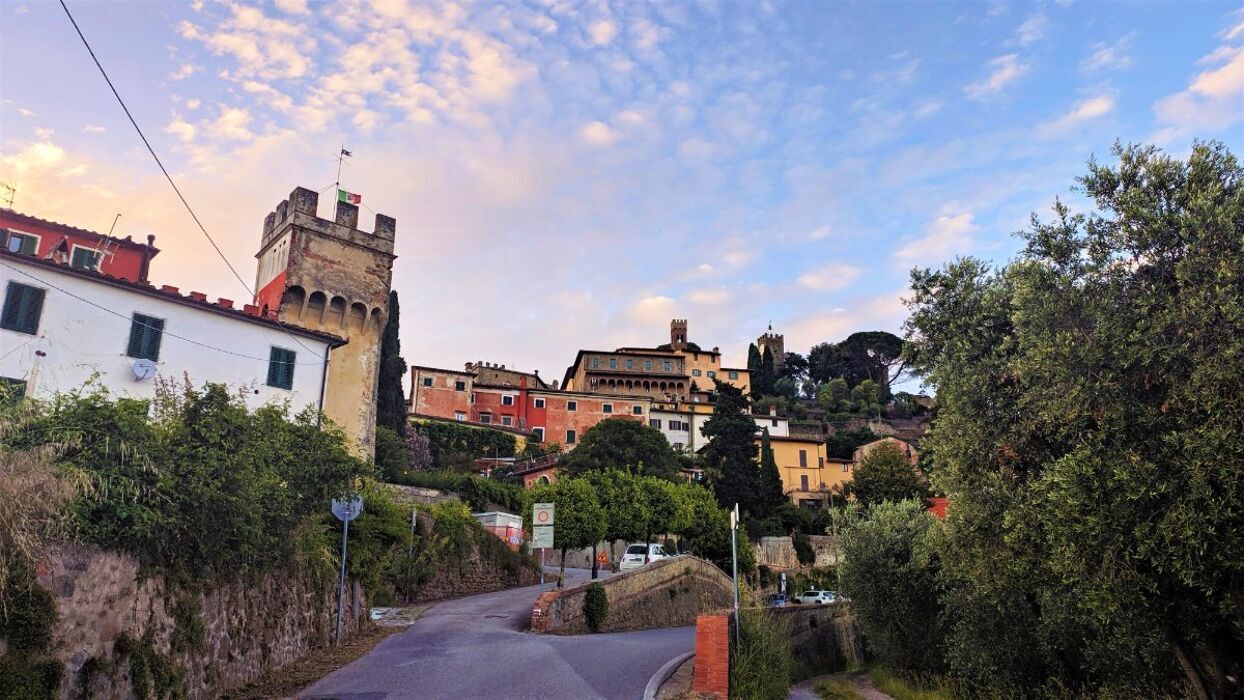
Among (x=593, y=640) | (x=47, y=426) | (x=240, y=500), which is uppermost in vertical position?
(x=47, y=426)

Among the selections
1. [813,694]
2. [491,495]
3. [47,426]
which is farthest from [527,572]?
[47,426]

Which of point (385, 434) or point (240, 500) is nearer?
point (240, 500)

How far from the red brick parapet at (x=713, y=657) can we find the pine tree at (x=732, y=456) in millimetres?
41824

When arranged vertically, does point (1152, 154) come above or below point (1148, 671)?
above

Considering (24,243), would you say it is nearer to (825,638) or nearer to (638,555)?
(638,555)

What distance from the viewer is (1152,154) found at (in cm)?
1094

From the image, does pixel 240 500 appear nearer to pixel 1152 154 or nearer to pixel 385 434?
pixel 1152 154

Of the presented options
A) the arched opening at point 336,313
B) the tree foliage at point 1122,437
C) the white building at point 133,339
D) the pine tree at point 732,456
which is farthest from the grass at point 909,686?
the pine tree at point 732,456

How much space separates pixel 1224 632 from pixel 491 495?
3829cm

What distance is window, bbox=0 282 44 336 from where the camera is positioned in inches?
842

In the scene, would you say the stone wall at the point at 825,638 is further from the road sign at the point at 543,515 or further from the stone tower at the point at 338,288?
the stone tower at the point at 338,288

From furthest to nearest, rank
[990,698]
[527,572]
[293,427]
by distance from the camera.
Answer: [527,572] → [990,698] → [293,427]

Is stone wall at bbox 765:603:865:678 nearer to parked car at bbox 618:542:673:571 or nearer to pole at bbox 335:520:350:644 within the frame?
parked car at bbox 618:542:673:571

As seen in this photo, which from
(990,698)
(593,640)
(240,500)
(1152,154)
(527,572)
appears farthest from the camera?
(527,572)
